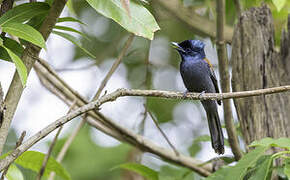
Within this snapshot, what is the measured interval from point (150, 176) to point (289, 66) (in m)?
1.42

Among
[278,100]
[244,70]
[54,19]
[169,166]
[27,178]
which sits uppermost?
[54,19]

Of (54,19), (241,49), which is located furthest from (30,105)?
(54,19)

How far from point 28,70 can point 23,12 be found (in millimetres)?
309

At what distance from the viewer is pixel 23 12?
7.07 ft

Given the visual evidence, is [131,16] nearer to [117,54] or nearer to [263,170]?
[263,170]

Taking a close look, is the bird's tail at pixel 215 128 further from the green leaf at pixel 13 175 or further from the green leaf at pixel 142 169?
the green leaf at pixel 13 175

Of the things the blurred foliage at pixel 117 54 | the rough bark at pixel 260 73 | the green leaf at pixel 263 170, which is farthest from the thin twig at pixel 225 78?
the blurred foliage at pixel 117 54

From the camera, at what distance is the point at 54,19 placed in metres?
2.14

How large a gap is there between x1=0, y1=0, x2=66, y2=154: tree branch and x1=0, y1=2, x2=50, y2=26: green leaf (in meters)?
0.09

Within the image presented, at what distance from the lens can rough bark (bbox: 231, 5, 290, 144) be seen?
3.28 m

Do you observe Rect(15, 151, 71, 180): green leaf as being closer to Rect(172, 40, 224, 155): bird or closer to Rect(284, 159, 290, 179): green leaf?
Rect(284, 159, 290, 179): green leaf

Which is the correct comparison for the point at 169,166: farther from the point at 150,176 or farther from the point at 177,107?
the point at 177,107

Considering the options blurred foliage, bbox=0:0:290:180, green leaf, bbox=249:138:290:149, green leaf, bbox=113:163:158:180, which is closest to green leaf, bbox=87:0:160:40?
green leaf, bbox=249:138:290:149

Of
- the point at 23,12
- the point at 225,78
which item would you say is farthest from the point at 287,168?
the point at 23,12
